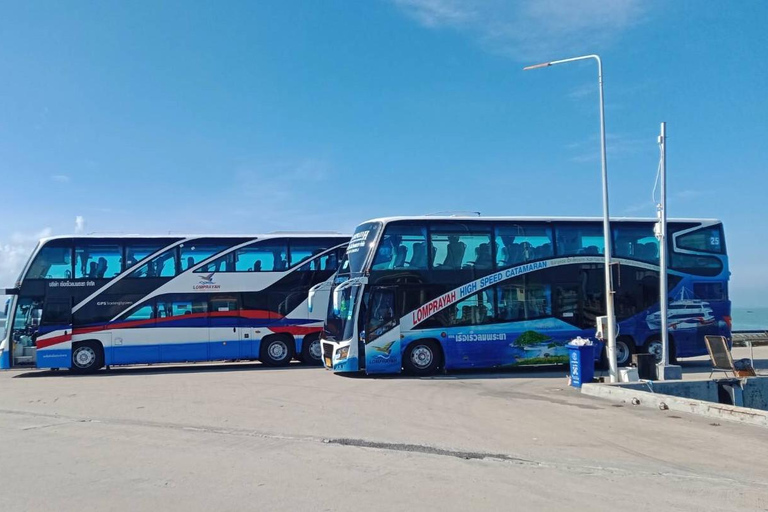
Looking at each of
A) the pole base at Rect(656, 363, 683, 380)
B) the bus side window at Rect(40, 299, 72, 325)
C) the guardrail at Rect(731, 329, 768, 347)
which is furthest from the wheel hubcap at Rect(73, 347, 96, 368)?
the guardrail at Rect(731, 329, 768, 347)

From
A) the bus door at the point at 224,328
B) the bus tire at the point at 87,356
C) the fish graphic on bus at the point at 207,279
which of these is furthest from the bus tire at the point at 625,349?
the bus tire at the point at 87,356

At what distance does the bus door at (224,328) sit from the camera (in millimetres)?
21531

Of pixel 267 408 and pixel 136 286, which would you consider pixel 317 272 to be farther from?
pixel 267 408

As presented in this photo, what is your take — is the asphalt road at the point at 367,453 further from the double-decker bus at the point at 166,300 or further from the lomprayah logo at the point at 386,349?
the double-decker bus at the point at 166,300

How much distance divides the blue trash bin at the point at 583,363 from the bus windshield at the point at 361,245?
5.79 meters

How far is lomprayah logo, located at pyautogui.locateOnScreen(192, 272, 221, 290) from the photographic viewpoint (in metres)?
21.5

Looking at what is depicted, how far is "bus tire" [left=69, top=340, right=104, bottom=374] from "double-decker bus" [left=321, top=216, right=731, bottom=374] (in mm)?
7260

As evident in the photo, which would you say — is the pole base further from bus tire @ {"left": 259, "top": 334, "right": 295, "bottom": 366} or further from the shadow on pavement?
bus tire @ {"left": 259, "top": 334, "right": 295, "bottom": 366}

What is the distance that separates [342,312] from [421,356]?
8.14 feet

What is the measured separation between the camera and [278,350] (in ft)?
72.8

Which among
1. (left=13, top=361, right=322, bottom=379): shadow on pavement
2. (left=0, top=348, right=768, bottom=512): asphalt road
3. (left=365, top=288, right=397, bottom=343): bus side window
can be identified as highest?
(left=365, top=288, right=397, bottom=343): bus side window

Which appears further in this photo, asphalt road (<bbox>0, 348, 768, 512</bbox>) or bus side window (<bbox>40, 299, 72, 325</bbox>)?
bus side window (<bbox>40, 299, 72, 325</bbox>)

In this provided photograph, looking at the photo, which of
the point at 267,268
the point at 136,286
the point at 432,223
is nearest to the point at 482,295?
the point at 432,223

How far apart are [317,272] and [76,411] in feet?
34.6
